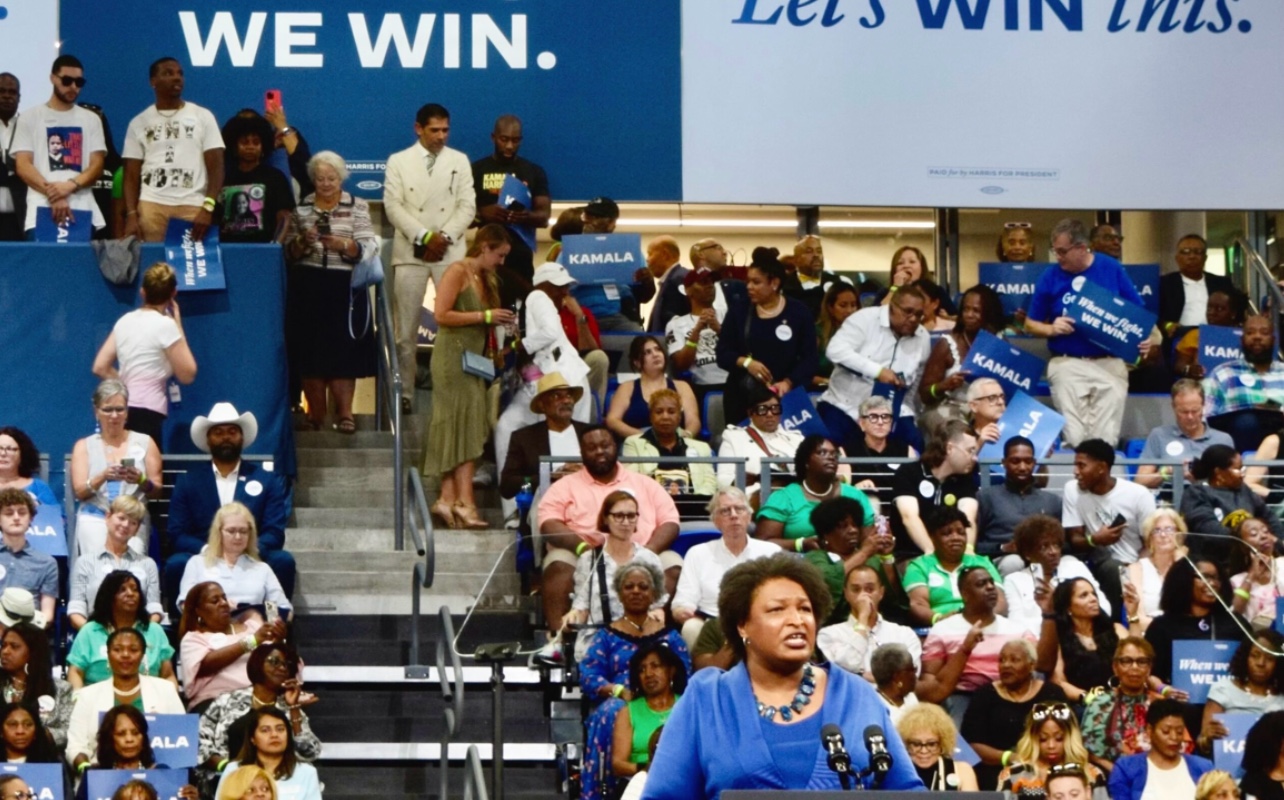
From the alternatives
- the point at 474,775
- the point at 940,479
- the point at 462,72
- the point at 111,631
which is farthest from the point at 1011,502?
the point at 462,72

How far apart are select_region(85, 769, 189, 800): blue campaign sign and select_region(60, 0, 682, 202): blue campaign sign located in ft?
19.3

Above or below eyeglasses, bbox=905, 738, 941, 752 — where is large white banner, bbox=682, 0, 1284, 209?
above

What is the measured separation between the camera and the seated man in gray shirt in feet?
38.8

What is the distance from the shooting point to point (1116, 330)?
45.0 feet

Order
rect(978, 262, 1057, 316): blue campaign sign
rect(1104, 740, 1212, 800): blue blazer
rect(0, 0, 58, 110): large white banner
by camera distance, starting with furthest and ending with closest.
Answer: rect(978, 262, 1057, 316): blue campaign sign
rect(0, 0, 58, 110): large white banner
rect(1104, 740, 1212, 800): blue blazer

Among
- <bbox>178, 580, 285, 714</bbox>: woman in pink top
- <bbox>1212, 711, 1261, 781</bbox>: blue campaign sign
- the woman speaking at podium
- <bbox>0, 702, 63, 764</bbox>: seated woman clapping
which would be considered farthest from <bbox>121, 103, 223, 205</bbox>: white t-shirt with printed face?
the woman speaking at podium

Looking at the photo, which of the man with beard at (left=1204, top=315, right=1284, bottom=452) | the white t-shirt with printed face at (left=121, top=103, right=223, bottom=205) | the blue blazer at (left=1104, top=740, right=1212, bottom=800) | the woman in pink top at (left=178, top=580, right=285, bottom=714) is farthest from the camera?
the man with beard at (left=1204, top=315, right=1284, bottom=452)

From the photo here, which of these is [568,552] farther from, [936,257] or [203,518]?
[936,257]

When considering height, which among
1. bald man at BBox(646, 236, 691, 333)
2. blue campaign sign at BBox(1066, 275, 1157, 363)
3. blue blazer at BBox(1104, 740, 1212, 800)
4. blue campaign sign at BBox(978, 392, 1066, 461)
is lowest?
blue blazer at BBox(1104, 740, 1212, 800)

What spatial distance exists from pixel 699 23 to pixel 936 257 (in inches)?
88.4

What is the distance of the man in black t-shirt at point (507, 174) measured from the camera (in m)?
14.4

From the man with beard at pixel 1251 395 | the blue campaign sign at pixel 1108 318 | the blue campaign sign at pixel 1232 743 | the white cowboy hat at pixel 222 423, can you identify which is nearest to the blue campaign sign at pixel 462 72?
the blue campaign sign at pixel 1108 318

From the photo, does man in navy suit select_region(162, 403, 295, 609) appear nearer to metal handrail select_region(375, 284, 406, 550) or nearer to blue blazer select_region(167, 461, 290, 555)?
blue blazer select_region(167, 461, 290, 555)

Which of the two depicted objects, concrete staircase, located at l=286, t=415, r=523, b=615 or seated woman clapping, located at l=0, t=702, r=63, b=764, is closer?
seated woman clapping, located at l=0, t=702, r=63, b=764
